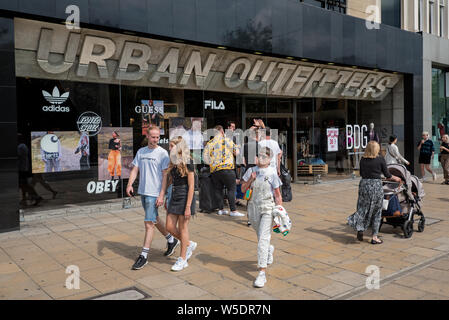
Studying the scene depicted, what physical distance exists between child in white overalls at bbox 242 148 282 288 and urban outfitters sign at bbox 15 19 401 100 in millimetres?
5728

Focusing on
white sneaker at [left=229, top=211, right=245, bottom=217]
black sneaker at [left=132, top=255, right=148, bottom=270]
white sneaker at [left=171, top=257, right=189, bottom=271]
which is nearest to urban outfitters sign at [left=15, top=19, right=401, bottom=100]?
white sneaker at [left=229, top=211, right=245, bottom=217]

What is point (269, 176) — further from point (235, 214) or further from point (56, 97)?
point (56, 97)

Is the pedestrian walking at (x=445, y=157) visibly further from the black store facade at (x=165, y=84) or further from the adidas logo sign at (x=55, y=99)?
the adidas logo sign at (x=55, y=99)

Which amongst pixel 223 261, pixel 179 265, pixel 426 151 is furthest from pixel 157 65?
pixel 426 151

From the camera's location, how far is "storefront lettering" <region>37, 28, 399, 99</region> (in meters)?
9.05

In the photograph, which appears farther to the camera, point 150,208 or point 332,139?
point 332,139

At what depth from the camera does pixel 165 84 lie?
10.7 m

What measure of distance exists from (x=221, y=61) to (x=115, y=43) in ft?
10.4

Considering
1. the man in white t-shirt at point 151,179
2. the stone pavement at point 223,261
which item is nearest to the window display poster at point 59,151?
the stone pavement at point 223,261

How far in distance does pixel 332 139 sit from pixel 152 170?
10456 millimetres

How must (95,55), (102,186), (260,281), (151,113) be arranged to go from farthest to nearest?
(151,113) < (102,186) < (95,55) < (260,281)
